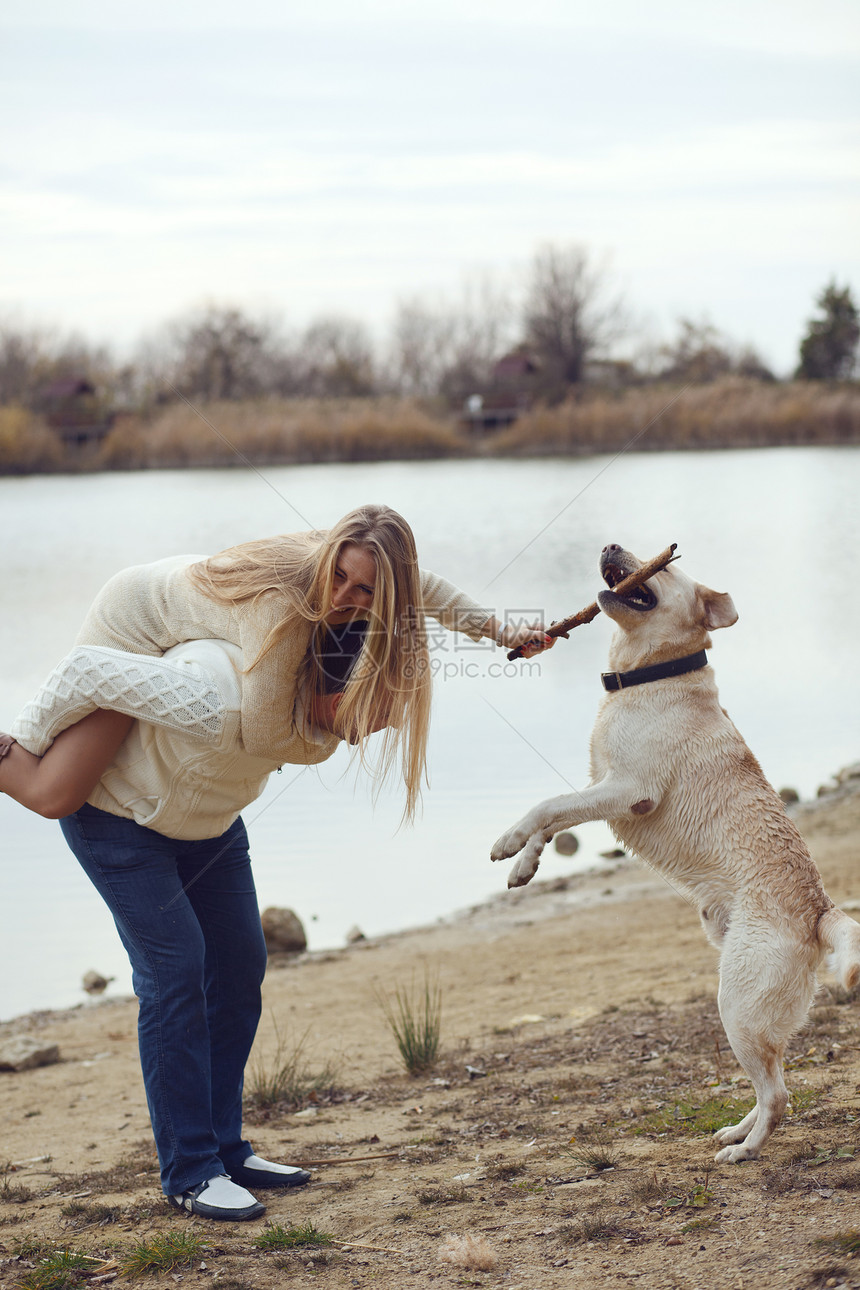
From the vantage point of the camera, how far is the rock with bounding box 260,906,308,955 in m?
7.67

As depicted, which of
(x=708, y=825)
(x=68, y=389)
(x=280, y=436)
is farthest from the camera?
(x=68, y=389)

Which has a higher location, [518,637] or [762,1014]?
[518,637]

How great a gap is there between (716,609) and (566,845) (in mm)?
5937

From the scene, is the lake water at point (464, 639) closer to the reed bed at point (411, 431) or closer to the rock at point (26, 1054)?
the reed bed at point (411, 431)

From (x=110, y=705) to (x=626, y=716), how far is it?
180 centimetres

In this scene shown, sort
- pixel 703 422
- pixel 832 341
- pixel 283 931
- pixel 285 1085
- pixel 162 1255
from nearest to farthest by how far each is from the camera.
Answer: pixel 162 1255
pixel 285 1085
pixel 283 931
pixel 703 422
pixel 832 341

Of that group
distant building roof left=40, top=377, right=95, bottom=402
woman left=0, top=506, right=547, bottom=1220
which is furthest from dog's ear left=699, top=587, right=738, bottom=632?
distant building roof left=40, top=377, right=95, bottom=402

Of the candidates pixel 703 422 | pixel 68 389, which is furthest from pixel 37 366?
pixel 703 422

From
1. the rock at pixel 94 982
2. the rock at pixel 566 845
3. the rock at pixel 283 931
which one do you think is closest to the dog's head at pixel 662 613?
the rock at pixel 283 931

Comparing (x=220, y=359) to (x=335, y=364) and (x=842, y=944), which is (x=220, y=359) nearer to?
(x=335, y=364)

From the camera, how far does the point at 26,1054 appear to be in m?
5.97

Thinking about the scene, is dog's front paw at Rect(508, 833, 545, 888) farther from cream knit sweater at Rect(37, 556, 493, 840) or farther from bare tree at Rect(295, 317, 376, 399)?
bare tree at Rect(295, 317, 376, 399)

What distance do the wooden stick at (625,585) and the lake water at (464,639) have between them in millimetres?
1238

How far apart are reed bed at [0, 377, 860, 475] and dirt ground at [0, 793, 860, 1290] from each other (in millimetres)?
27197
